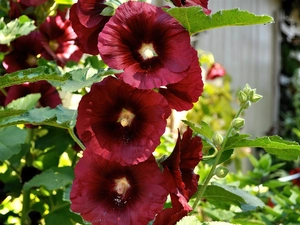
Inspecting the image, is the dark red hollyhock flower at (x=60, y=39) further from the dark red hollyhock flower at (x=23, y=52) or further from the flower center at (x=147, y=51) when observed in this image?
the flower center at (x=147, y=51)

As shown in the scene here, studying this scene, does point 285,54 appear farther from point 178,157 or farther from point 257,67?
point 178,157

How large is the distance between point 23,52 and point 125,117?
42cm

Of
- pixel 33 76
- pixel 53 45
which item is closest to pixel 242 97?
pixel 33 76

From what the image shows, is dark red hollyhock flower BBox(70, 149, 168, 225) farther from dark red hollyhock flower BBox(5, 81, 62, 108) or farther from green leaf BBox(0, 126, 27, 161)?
dark red hollyhock flower BBox(5, 81, 62, 108)

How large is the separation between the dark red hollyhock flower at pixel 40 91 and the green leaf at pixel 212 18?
403 mm

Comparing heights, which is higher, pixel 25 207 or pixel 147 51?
pixel 147 51

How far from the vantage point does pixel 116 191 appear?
2.16 feet

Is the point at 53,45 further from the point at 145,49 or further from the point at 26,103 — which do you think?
the point at 145,49

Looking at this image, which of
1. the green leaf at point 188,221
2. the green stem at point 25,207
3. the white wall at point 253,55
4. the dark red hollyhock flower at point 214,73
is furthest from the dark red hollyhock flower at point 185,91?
the white wall at point 253,55

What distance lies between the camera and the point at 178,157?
64 centimetres

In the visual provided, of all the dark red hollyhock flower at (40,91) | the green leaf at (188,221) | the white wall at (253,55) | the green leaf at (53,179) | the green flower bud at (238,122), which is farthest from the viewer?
the white wall at (253,55)

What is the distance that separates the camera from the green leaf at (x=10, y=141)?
0.78 meters

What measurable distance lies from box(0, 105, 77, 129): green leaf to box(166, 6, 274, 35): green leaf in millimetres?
172

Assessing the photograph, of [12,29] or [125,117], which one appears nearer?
[125,117]
